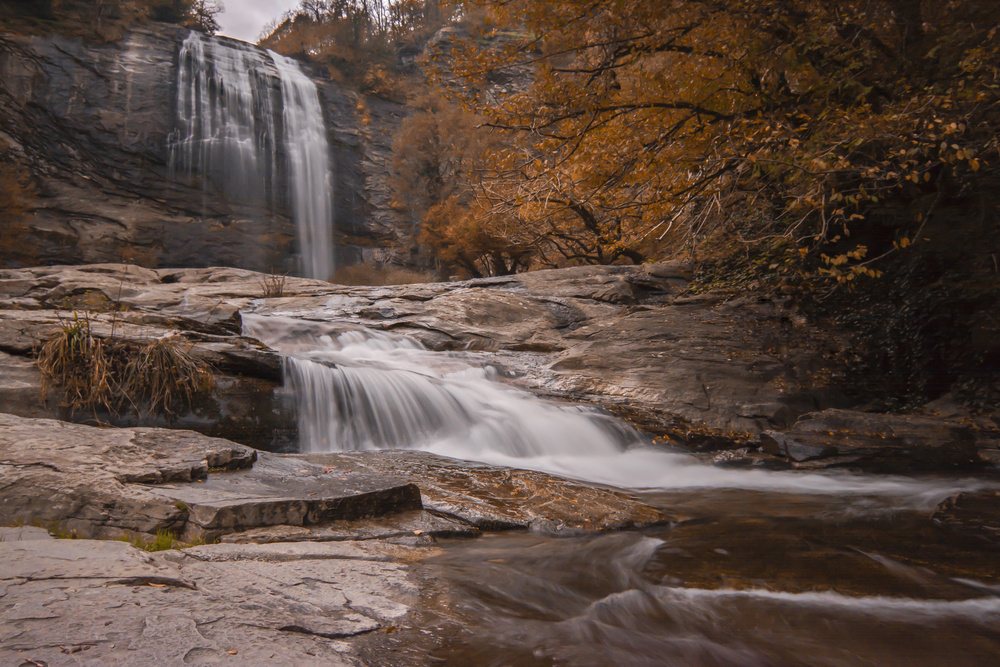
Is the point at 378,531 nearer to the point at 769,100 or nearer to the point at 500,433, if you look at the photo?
the point at 500,433

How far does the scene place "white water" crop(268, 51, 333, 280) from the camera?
924 inches

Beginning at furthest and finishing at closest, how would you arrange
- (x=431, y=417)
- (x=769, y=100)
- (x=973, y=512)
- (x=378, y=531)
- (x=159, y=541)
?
(x=431, y=417), (x=769, y=100), (x=973, y=512), (x=378, y=531), (x=159, y=541)

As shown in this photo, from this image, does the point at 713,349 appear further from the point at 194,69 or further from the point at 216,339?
the point at 194,69

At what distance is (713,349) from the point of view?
7.97m

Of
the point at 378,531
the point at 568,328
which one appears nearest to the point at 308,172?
the point at 568,328

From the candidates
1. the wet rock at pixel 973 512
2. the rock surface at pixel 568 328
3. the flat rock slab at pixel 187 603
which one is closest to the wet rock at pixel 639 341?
the rock surface at pixel 568 328

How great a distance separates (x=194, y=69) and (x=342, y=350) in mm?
19293

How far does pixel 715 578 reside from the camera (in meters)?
2.84

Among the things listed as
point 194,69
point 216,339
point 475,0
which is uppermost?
point 194,69

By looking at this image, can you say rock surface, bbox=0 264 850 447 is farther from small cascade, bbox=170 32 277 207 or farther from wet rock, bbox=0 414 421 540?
small cascade, bbox=170 32 277 207

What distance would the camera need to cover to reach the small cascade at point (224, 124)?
69.6 feet

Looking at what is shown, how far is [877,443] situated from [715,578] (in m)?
3.81

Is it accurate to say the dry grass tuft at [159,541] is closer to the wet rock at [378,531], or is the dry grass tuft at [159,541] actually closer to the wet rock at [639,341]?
the wet rock at [378,531]

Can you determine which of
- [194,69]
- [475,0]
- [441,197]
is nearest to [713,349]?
[475,0]
